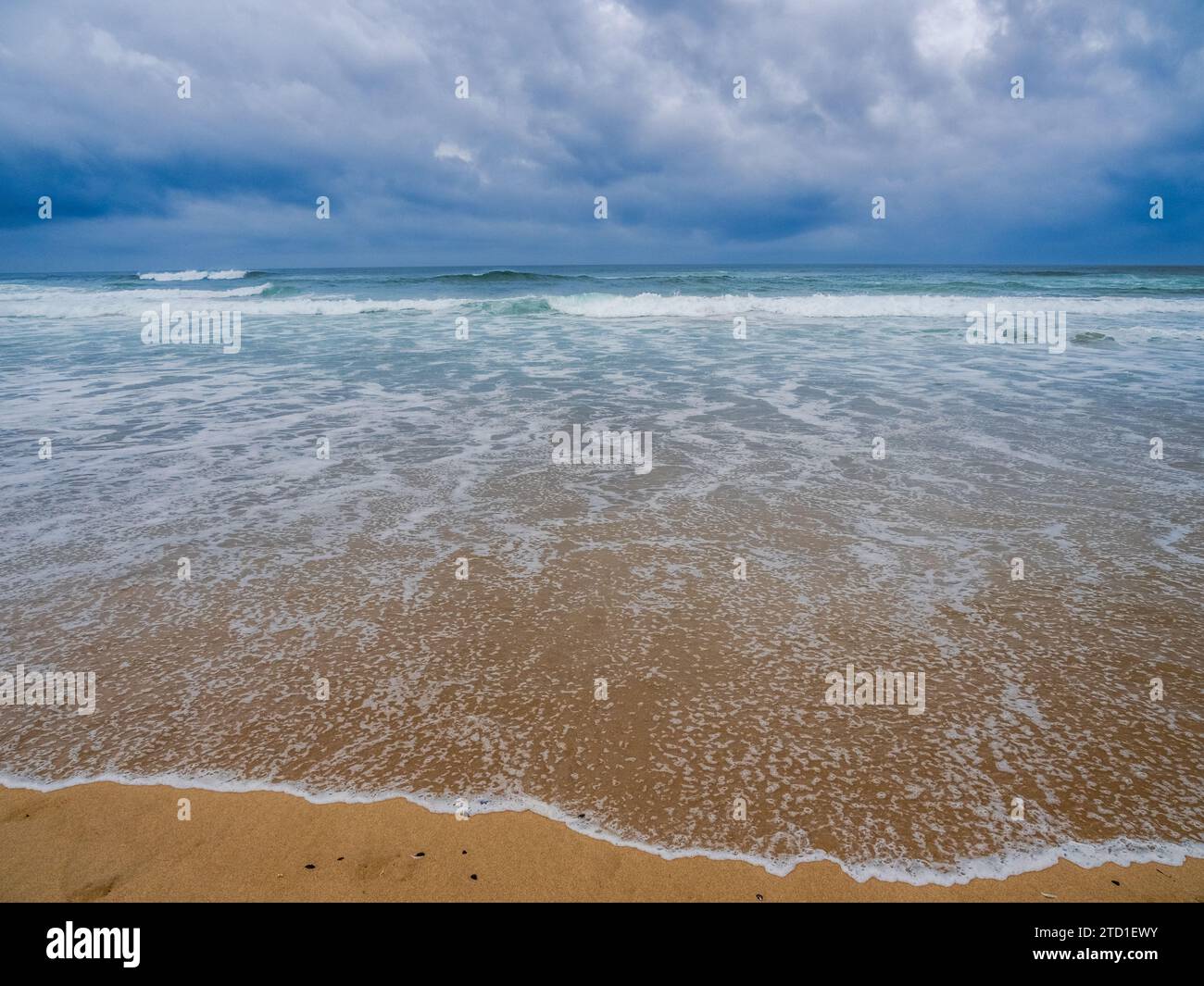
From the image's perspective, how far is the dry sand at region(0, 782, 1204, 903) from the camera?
7.72 feet

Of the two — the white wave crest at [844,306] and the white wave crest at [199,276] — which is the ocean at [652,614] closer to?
the white wave crest at [844,306]

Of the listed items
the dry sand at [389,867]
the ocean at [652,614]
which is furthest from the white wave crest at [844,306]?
the dry sand at [389,867]

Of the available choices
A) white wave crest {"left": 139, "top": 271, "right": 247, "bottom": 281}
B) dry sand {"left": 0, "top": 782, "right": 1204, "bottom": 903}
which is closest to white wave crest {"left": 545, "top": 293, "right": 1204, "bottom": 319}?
dry sand {"left": 0, "top": 782, "right": 1204, "bottom": 903}

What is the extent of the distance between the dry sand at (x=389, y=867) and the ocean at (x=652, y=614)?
0.09 meters

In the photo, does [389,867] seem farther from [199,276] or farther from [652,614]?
[199,276]

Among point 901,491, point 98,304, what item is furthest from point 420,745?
point 98,304

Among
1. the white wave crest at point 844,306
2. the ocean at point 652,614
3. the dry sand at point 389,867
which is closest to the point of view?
the dry sand at point 389,867

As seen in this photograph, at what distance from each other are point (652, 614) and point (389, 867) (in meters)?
2.05

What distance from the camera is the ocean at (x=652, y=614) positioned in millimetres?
2773

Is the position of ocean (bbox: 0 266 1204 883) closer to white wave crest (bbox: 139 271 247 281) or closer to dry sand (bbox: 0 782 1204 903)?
dry sand (bbox: 0 782 1204 903)

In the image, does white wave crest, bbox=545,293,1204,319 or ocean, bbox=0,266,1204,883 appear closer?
ocean, bbox=0,266,1204,883

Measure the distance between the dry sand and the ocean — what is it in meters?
0.09

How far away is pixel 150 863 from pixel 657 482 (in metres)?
4.76

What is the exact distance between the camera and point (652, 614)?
4.11 metres
